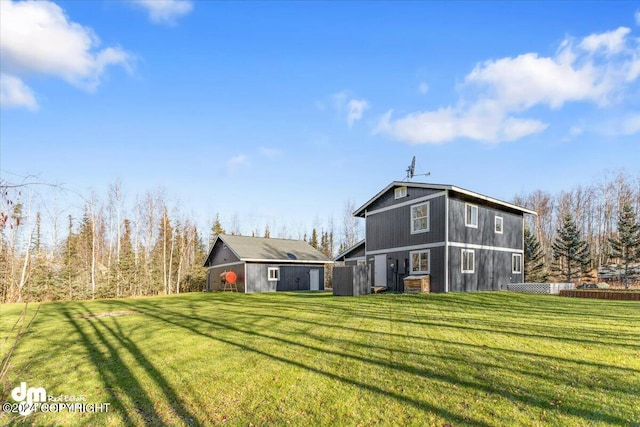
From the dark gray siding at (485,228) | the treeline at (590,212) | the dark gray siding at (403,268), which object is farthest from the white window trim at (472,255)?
the treeline at (590,212)

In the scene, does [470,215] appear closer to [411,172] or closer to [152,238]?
[411,172]

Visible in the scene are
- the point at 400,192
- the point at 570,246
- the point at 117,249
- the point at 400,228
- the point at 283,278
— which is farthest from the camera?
the point at 117,249

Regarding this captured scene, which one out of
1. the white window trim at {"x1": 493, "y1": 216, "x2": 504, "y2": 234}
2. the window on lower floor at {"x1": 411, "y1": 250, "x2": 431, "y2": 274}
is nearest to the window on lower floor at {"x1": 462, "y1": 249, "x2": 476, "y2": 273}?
the window on lower floor at {"x1": 411, "y1": 250, "x2": 431, "y2": 274}

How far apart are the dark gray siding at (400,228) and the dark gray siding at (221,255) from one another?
445 inches

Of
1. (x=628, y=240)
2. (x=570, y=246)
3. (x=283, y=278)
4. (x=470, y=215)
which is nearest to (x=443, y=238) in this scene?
(x=470, y=215)

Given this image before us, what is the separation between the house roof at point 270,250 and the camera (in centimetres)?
2697

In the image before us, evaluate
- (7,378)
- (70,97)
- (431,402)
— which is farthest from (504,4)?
(70,97)

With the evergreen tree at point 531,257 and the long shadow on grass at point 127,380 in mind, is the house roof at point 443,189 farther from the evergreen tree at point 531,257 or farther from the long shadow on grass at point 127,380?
the long shadow on grass at point 127,380

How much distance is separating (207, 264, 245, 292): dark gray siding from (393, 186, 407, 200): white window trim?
13216mm

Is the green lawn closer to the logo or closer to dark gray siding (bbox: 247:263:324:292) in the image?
the logo

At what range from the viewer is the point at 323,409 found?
3.97 m

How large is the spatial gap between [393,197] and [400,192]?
0.70 meters

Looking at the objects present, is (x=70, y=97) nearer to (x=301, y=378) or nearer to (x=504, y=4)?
(x=301, y=378)

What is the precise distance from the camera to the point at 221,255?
30062mm
